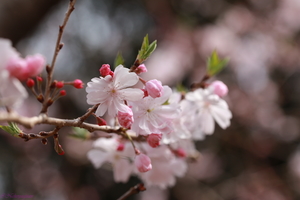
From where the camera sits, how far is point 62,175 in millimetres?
3635

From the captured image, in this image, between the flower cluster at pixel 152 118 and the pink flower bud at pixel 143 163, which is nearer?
the flower cluster at pixel 152 118

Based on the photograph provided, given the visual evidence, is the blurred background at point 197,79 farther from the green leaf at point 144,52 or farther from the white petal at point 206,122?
the green leaf at point 144,52

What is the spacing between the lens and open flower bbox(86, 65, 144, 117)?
2.50 ft

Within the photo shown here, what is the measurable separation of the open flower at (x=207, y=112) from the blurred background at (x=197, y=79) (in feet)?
6.93

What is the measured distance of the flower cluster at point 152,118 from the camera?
78 centimetres

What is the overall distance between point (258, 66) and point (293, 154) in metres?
1.45

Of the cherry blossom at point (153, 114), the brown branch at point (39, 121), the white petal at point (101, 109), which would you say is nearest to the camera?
the brown branch at point (39, 121)

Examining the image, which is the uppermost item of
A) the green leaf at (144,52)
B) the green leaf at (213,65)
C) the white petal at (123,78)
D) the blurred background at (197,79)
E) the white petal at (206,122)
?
the green leaf at (144,52)

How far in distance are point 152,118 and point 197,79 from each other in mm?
3263

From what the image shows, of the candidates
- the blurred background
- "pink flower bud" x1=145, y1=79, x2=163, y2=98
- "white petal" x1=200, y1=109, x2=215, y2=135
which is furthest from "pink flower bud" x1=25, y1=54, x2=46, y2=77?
the blurred background

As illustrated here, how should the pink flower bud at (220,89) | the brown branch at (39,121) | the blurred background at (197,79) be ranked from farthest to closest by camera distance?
the blurred background at (197,79) → the pink flower bud at (220,89) → the brown branch at (39,121)

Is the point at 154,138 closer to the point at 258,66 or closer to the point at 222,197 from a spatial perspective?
the point at 222,197

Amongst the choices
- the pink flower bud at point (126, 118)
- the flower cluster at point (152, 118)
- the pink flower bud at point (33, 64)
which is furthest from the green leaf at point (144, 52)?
the pink flower bud at point (33, 64)

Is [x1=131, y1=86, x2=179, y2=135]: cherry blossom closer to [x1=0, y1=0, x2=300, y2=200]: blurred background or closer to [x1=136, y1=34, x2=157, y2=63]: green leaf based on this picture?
[x1=136, y1=34, x2=157, y2=63]: green leaf
